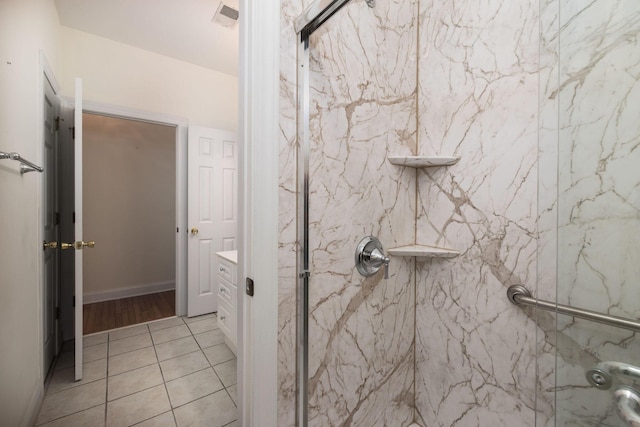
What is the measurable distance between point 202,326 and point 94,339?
2.98 feet

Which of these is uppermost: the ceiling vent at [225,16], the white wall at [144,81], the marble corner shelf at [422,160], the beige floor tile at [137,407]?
the ceiling vent at [225,16]

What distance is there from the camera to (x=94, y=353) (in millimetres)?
2143

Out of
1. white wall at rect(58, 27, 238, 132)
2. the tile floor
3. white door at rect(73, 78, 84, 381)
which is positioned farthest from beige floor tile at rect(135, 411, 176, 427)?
white wall at rect(58, 27, 238, 132)

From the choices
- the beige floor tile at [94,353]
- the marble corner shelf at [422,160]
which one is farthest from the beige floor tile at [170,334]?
the marble corner shelf at [422,160]

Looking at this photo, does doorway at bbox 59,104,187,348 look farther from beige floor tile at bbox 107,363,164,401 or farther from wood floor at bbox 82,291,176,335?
beige floor tile at bbox 107,363,164,401

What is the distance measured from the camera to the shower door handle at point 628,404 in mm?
494

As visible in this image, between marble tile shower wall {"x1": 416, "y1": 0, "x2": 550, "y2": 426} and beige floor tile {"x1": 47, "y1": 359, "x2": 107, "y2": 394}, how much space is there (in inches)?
87.4

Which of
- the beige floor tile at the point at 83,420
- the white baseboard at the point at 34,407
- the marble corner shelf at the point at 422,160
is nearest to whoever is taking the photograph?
the marble corner shelf at the point at 422,160

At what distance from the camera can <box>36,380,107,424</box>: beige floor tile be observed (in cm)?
152

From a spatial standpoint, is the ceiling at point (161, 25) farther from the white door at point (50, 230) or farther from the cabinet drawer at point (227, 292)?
the cabinet drawer at point (227, 292)

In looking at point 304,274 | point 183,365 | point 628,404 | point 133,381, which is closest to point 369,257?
point 304,274

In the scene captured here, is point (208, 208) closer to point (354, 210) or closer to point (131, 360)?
point (131, 360)

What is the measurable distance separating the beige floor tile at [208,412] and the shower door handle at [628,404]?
1.71m

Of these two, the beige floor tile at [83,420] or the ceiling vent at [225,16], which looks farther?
the ceiling vent at [225,16]
